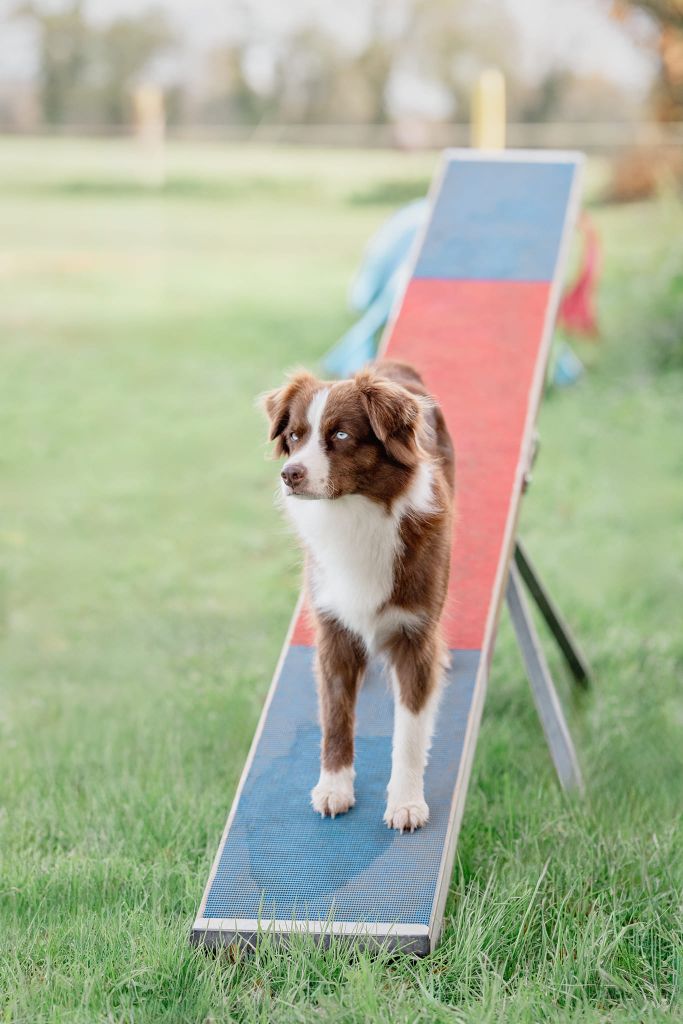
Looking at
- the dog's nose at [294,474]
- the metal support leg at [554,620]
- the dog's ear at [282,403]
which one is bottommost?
the metal support leg at [554,620]

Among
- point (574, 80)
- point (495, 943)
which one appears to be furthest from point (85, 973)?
point (574, 80)

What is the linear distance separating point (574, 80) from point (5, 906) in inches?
851

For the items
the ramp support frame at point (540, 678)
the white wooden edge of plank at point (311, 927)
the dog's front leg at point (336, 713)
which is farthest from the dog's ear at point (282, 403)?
the ramp support frame at point (540, 678)

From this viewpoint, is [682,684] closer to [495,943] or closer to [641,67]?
[495,943]

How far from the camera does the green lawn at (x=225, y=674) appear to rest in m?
2.99

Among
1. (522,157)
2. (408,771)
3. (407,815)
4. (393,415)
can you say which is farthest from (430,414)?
(522,157)

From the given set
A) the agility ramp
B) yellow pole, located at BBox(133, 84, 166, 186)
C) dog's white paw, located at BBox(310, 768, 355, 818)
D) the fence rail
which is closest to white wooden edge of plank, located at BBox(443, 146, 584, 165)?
the agility ramp

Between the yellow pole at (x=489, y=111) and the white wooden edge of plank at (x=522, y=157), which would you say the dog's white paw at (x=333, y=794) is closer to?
the white wooden edge of plank at (x=522, y=157)

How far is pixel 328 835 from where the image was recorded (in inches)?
131

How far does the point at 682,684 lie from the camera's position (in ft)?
17.3

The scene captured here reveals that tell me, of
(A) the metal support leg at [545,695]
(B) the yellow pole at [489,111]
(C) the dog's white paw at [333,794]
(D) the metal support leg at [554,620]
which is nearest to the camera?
(C) the dog's white paw at [333,794]

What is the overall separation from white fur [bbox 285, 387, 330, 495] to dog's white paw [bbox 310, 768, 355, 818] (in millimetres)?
839

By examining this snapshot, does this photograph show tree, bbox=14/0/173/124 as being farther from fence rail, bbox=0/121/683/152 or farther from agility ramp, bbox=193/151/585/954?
agility ramp, bbox=193/151/585/954

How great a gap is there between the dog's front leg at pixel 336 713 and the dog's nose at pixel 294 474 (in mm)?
522
